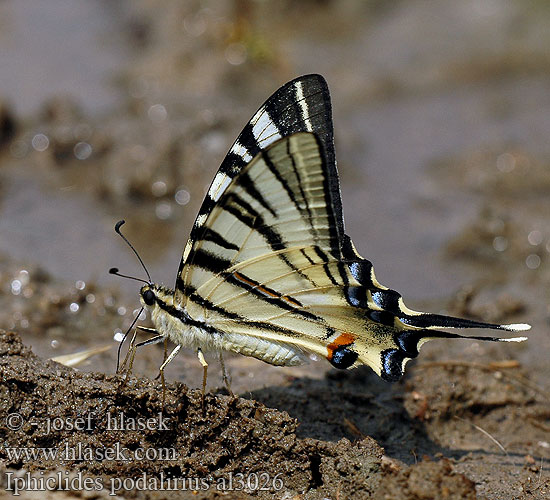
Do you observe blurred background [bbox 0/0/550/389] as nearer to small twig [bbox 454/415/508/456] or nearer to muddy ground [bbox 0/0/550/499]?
muddy ground [bbox 0/0/550/499]

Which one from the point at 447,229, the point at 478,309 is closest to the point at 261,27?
the point at 447,229

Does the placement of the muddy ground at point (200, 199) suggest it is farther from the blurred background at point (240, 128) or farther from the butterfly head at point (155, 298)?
the butterfly head at point (155, 298)

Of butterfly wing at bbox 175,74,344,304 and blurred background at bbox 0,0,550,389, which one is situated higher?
blurred background at bbox 0,0,550,389

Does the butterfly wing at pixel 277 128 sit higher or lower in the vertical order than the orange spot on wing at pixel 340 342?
higher

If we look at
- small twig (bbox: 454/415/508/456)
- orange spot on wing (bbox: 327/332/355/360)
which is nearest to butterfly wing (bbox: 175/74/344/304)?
orange spot on wing (bbox: 327/332/355/360)

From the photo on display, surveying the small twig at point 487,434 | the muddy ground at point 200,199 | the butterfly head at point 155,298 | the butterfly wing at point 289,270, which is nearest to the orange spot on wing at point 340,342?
the butterfly wing at point 289,270

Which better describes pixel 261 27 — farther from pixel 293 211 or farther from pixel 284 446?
pixel 284 446
